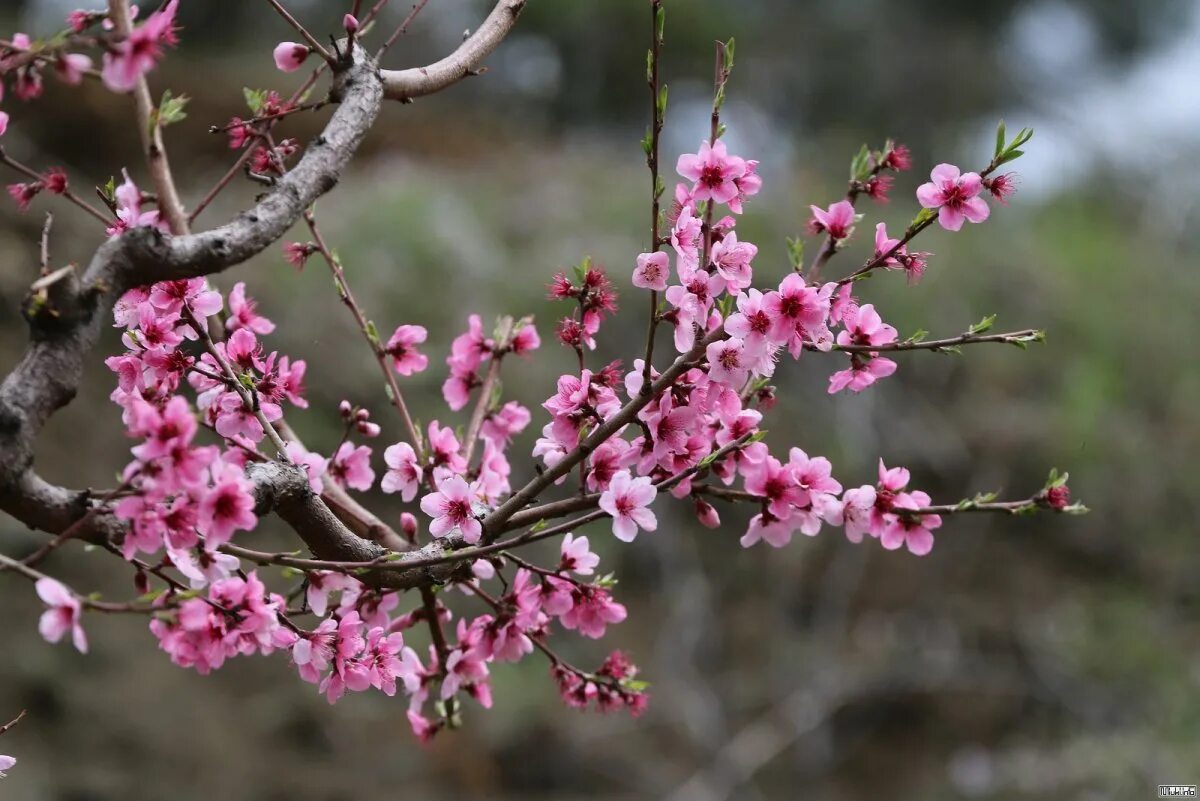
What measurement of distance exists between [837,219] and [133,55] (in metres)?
0.60

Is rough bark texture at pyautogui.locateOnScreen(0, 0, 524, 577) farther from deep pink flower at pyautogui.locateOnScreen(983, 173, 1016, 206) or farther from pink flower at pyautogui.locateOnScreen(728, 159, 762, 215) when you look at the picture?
deep pink flower at pyautogui.locateOnScreen(983, 173, 1016, 206)

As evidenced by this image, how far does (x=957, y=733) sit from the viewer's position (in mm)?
3918

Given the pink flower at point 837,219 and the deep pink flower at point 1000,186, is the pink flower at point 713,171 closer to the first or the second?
the pink flower at point 837,219

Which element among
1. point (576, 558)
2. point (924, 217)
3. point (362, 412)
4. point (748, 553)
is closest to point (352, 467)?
point (362, 412)

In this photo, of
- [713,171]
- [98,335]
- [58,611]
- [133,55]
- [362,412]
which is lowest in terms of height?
[58,611]

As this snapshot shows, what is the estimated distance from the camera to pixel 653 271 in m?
0.92

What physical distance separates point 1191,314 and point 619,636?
10.1ft

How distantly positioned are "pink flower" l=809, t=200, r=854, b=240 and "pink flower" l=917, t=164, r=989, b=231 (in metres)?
0.06

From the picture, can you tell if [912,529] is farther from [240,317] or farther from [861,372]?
[240,317]

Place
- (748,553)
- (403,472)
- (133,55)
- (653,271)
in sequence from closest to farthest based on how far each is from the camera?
(133,55)
(653,271)
(403,472)
(748,553)

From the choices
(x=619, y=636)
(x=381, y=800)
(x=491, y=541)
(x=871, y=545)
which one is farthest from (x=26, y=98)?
(x=871, y=545)

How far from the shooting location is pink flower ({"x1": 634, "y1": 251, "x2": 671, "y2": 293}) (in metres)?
0.90

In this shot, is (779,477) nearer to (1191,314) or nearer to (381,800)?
(381,800)

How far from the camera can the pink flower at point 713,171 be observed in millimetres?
961
